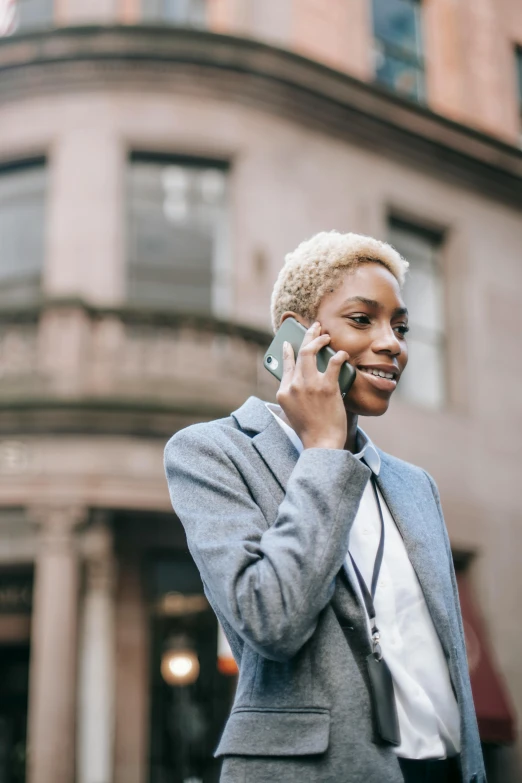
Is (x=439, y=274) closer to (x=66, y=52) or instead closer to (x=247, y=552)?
(x=66, y=52)

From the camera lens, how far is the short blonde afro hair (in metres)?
2.10

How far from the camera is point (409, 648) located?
6.19 feet

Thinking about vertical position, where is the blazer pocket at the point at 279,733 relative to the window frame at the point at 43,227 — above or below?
below

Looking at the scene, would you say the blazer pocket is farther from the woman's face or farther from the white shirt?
the woman's face

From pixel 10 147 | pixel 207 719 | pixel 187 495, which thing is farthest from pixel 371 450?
pixel 10 147

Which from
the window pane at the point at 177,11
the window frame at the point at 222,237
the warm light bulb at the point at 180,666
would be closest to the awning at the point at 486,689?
the warm light bulb at the point at 180,666

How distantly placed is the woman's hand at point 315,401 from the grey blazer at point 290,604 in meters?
0.06

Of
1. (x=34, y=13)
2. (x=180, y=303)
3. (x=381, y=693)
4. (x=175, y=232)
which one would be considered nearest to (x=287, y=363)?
(x=381, y=693)

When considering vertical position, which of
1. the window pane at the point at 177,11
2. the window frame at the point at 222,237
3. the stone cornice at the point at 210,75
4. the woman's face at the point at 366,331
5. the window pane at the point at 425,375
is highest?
the window pane at the point at 177,11

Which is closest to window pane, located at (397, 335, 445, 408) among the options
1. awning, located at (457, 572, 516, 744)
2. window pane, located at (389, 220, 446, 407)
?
window pane, located at (389, 220, 446, 407)

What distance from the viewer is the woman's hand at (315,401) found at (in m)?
1.92

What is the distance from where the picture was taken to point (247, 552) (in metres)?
1.74

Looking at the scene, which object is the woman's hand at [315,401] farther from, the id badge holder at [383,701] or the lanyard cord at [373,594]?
the id badge holder at [383,701]

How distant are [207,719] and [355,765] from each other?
32.9 feet
